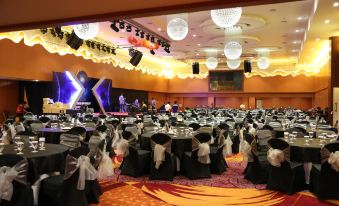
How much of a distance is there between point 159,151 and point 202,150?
2.95ft

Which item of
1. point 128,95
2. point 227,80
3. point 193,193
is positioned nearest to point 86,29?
point 193,193

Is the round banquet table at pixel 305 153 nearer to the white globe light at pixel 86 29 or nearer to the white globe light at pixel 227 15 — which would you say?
the white globe light at pixel 227 15

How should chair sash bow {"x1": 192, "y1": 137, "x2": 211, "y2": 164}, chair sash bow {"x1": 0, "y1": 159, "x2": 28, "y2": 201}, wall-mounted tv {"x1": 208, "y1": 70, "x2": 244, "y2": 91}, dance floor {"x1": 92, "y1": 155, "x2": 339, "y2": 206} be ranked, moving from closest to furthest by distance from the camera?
1. chair sash bow {"x1": 0, "y1": 159, "x2": 28, "y2": 201}
2. dance floor {"x1": 92, "y1": 155, "x2": 339, "y2": 206}
3. chair sash bow {"x1": 192, "y1": 137, "x2": 211, "y2": 164}
4. wall-mounted tv {"x1": 208, "y1": 70, "x2": 244, "y2": 91}

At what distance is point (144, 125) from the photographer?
10203 mm

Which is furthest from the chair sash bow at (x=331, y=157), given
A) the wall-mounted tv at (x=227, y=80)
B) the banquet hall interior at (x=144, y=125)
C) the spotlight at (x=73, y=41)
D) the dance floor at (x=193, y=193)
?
the wall-mounted tv at (x=227, y=80)

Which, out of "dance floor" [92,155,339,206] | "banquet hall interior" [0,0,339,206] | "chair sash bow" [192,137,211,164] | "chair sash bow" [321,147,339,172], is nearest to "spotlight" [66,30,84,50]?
"banquet hall interior" [0,0,339,206]

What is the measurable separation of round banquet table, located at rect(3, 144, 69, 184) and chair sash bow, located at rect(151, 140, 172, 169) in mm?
1905

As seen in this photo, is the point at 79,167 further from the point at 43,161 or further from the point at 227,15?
the point at 227,15

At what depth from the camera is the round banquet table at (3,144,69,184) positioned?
4422 millimetres

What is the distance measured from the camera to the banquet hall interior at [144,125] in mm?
4512

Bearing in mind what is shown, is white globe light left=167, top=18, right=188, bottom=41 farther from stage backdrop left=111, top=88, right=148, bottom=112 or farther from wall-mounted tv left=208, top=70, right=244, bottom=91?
wall-mounted tv left=208, top=70, right=244, bottom=91

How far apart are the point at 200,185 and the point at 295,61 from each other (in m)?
26.0

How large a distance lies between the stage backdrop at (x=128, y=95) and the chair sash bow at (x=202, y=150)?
16746 mm

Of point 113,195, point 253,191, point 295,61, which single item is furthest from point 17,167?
point 295,61
